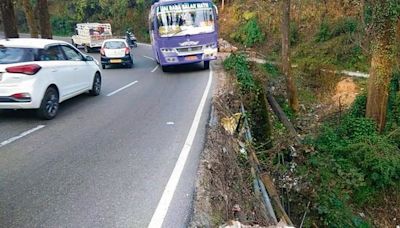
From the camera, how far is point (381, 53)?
1034 centimetres

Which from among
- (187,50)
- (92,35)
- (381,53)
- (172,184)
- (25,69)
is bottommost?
(172,184)

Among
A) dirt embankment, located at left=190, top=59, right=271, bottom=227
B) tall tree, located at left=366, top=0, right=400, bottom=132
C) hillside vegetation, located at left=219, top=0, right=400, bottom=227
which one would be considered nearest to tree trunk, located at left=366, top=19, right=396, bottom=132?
tall tree, located at left=366, top=0, right=400, bottom=132

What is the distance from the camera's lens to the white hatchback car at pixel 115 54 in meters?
20.4

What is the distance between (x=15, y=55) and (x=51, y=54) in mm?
937

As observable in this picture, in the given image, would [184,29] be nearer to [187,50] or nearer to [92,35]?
[187,50]

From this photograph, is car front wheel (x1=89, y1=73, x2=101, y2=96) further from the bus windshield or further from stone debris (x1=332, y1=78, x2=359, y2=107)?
stone debris (x1=332, y1=78, x2=359, y2=107)

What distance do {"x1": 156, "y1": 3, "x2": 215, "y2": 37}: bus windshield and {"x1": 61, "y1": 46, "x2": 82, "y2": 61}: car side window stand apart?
658 centimetres

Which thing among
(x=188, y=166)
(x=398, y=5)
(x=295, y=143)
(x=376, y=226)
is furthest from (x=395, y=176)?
(x=188, y=166)

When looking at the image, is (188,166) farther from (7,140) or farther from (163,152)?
(7,140)

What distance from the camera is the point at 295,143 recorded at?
9.94 metres

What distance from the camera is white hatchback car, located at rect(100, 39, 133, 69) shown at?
2036cm

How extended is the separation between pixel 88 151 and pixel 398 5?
8.31 m

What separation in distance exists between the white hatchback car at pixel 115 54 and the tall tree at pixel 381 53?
13.2m

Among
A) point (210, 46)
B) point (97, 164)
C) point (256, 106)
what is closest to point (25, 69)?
point (97, 164)
